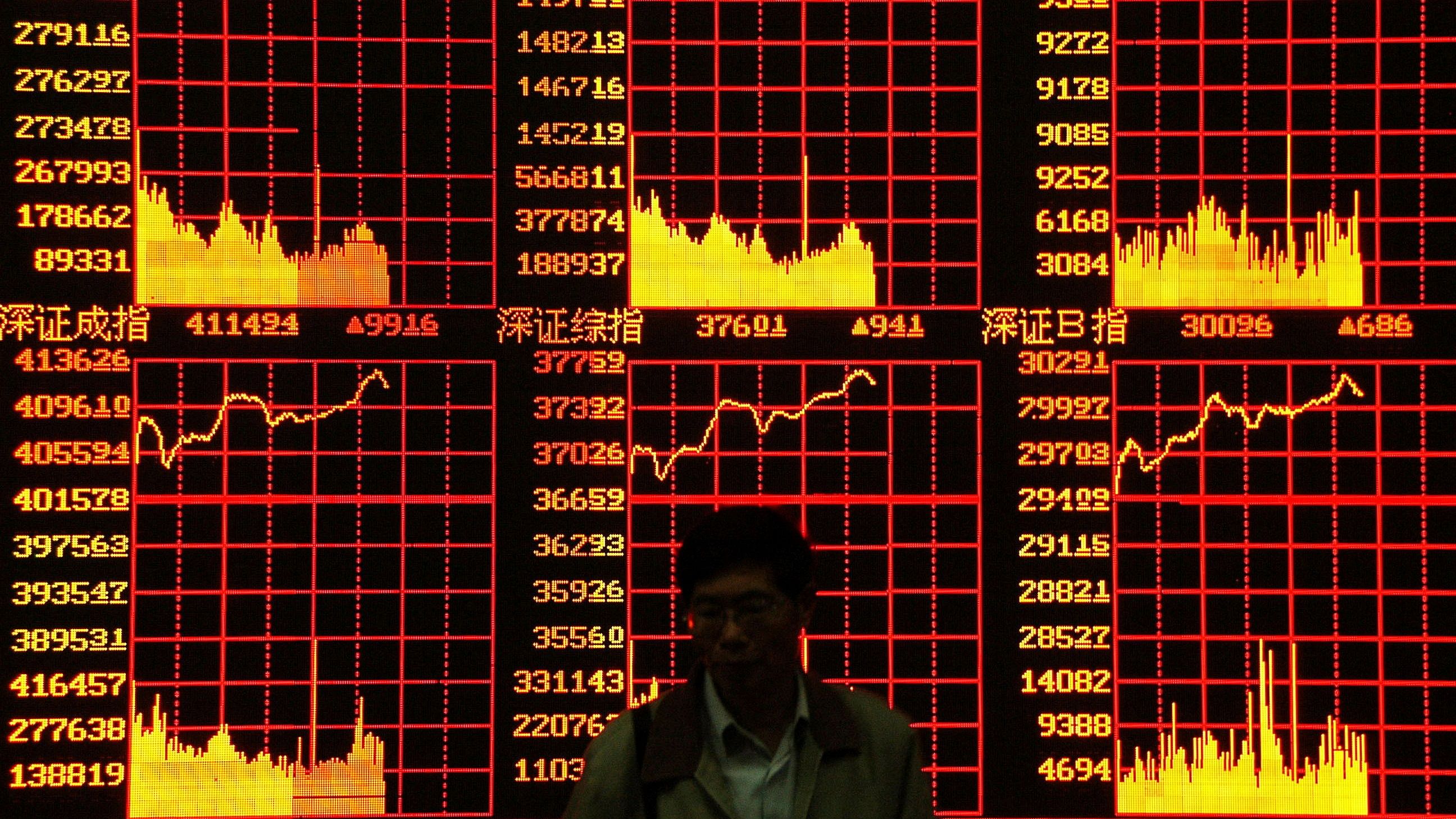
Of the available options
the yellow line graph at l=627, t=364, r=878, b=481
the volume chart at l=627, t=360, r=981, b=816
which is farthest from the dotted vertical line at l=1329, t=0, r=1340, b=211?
the yellow line graph at l=627, t=364, r=878, b=481

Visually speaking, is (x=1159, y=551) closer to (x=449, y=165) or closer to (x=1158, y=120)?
(x=1158, y=120)

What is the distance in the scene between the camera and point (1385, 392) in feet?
11.7

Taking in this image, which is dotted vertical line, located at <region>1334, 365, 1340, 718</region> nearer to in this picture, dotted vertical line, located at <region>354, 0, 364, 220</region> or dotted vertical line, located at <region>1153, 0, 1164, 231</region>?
dotted vertical line, located at <region>1153, 0, 1164, 231</region>

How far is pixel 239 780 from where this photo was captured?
3523mm

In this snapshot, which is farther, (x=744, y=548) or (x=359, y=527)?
(x=359, y=527)

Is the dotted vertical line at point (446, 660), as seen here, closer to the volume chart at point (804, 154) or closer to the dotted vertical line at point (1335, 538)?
the volume chart at point (804, 154)

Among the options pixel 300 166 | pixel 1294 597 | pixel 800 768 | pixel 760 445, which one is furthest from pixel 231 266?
pixel 1294 597

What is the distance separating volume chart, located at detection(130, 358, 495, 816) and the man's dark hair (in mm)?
1618

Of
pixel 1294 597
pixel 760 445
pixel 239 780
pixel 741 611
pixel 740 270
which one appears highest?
pixel 740 270

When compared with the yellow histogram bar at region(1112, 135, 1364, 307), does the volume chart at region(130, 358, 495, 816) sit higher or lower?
lower

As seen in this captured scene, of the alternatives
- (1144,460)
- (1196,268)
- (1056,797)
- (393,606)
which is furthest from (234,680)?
(1196,268)

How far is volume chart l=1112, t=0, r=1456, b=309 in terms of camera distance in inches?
141

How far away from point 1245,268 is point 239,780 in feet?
7.88

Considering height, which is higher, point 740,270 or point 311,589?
point 740,270
